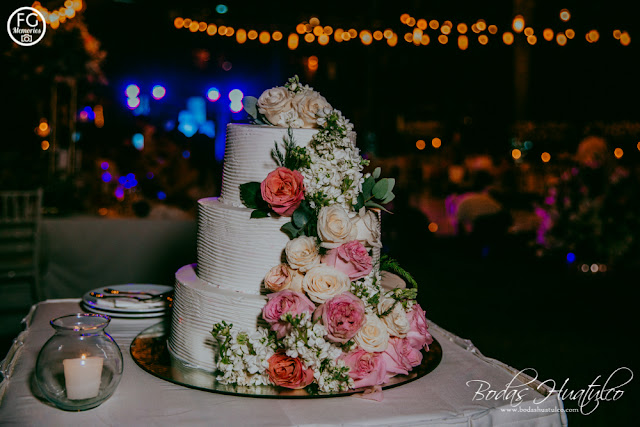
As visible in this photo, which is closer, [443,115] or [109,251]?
[109,251]

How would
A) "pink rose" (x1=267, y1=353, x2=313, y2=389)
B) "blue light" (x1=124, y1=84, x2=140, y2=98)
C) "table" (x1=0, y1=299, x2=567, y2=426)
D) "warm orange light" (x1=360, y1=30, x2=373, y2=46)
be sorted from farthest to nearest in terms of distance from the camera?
"blue light" (x1=124, y1=84, x2=140, y2=98), "warm orange light" (x1=360, y1=30, x2=373, y2=46), "pink rose" (x1=267, y1=353, x2=313, y2=389), "table" (x1=0, y1=299, x2=567, y2=426)

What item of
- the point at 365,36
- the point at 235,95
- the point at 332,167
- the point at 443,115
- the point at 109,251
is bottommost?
the point at 109,251

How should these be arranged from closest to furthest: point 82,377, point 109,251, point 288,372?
point 82,377 → point 288,372 → point 109,251

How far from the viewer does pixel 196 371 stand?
5.47 ft

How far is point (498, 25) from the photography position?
9320mm

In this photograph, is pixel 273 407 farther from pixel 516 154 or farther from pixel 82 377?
pixel 516 154

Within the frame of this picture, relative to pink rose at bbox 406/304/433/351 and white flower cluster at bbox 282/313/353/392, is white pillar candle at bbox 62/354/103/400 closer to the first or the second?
white flower cluster at bbox 282/313/353/392

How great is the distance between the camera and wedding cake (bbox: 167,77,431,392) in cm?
147

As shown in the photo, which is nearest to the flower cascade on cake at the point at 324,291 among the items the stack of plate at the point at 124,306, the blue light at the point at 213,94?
the stack of plate at the point at 124,306

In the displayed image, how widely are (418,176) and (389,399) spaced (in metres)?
11.4

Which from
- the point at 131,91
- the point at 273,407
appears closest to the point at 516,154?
the point at 131,91

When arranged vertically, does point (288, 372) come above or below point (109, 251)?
above

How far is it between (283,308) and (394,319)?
34 cm

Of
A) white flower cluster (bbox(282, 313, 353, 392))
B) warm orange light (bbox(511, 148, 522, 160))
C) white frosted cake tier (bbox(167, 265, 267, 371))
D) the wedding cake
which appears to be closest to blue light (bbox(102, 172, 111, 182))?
the wedding cake
